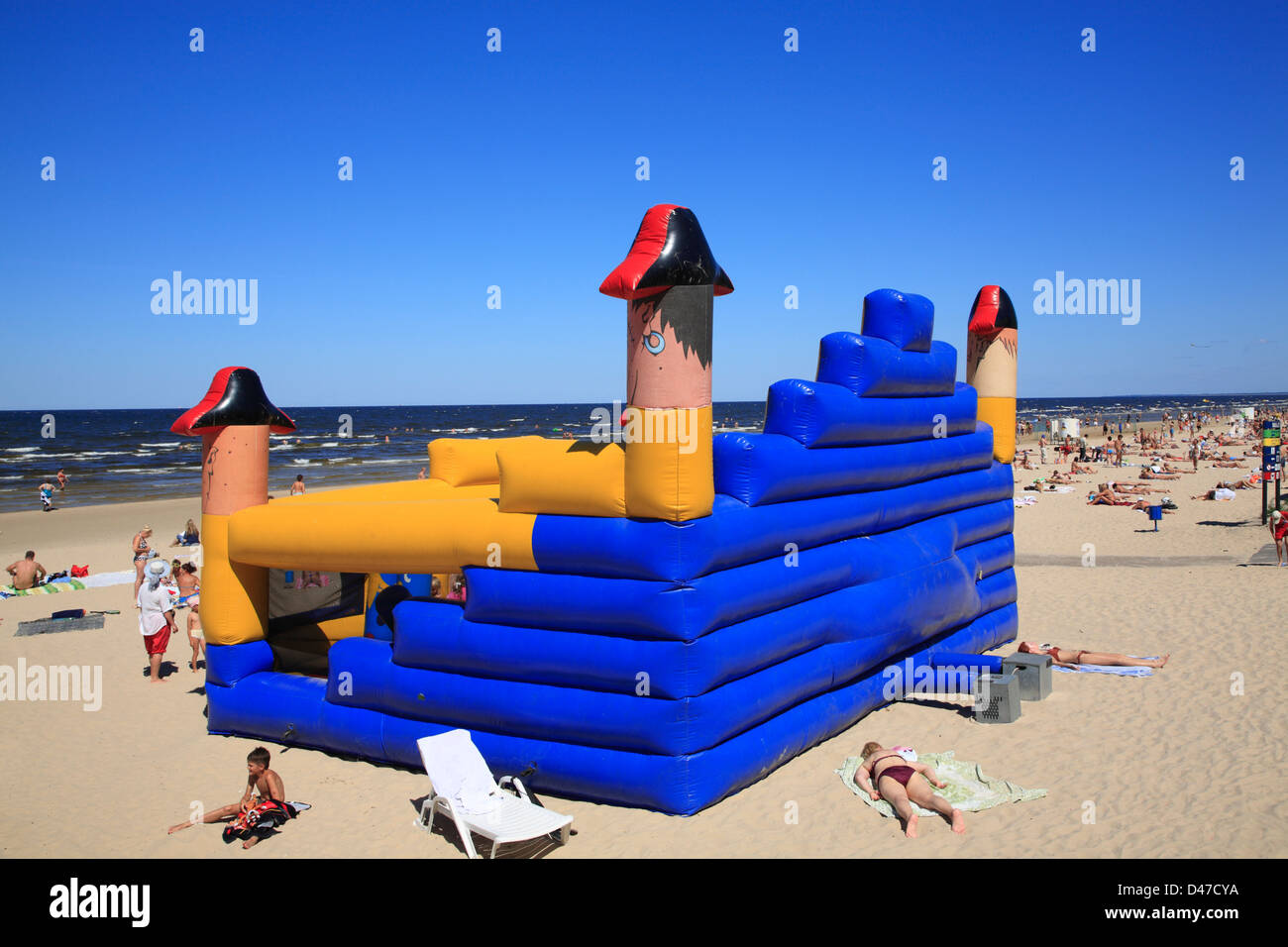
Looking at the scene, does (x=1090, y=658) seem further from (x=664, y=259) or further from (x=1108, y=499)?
(x=1108, y=499)

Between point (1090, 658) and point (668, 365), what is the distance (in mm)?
5326

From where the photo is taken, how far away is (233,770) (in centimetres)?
646

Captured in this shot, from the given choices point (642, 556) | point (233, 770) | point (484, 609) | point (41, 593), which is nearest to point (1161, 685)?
point (642, 556)

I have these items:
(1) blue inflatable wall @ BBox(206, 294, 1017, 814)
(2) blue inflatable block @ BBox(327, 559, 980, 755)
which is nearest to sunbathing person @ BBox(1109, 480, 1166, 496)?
(1) blue inflatable wall @ BBox(206, 294, 1017, 814)

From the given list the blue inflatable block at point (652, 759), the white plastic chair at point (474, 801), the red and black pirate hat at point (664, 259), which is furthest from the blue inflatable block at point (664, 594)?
the red and black pirate hat at point (664, 259)

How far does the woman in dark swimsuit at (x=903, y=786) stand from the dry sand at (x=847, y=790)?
0.10 metres

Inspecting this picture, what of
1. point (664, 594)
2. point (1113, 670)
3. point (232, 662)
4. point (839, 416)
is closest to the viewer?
point (664, 594)

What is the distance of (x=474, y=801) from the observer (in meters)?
5.27

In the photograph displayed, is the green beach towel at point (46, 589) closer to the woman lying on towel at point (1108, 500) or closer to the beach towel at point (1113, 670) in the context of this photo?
the beach towel at point (1113, 670)

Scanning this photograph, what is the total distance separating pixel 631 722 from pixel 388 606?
10.2ft

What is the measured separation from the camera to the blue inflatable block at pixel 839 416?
20.7 ft

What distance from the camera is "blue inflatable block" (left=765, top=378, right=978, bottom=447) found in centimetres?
631
